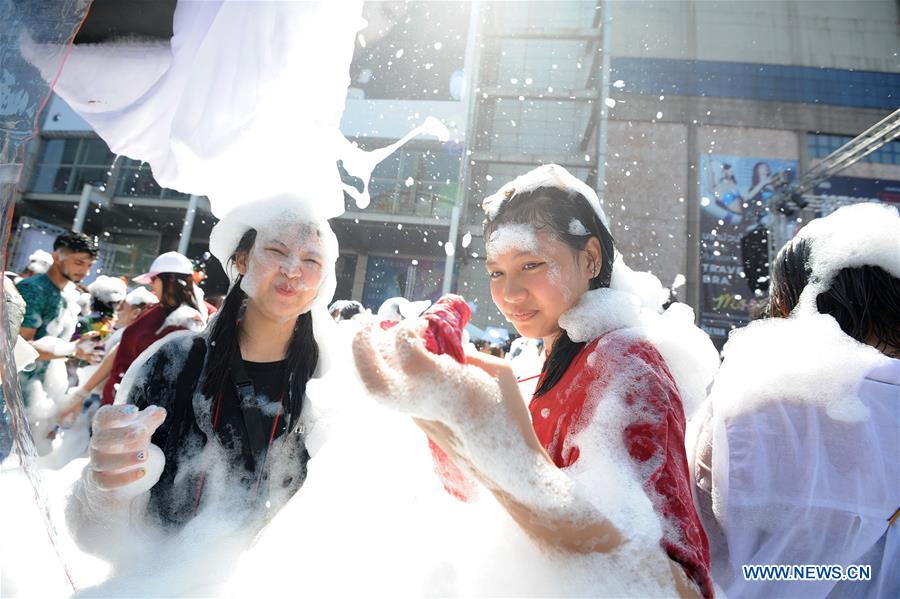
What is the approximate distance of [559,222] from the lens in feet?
3.84

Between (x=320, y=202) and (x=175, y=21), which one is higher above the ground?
(x=175, y=21)

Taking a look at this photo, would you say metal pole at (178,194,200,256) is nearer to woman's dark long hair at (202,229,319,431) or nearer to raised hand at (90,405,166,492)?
woman's dark long hair at (202,229,319,431)

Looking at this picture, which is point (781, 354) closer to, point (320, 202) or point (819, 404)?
point (819, 404)

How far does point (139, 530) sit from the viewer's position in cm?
127

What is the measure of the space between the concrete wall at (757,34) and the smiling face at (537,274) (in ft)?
55.9

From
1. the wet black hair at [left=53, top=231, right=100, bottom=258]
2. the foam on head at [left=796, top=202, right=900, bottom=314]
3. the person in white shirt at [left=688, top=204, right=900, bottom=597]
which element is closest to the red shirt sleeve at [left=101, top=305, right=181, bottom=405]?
the wet black hair at [left=53, top=231, right=100, bottom=258]

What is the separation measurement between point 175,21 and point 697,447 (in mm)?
2157

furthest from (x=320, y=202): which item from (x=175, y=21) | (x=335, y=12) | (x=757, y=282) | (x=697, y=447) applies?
(x=757, y=282)

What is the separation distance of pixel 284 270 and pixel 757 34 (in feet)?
64.6

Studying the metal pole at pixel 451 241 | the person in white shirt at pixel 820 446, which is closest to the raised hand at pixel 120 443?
the person in white shirt at pixel 820 446

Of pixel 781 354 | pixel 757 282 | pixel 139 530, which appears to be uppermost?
pixel 757 282

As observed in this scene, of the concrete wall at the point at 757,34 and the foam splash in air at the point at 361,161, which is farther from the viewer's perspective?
the concrete wall at the point at 757,34

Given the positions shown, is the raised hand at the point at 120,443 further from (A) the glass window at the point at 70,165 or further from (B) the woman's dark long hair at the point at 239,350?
(A) the glass window at the point at 70,165

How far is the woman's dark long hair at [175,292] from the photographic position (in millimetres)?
3161
